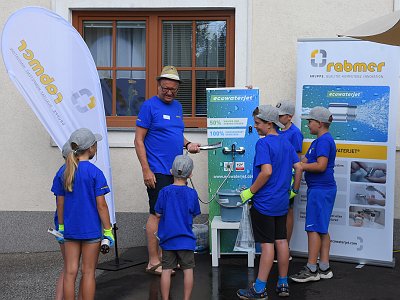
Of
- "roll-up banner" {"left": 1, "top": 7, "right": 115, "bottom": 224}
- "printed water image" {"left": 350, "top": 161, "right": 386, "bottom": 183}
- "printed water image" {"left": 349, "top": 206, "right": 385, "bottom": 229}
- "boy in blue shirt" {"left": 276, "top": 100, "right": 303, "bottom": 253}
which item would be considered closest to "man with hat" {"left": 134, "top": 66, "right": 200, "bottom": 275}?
"roll-up banner" {"left": 1, "top": 7, "right": 115, "bottom": 224}

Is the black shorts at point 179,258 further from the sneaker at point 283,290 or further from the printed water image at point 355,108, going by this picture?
the printed water image at point 355,108

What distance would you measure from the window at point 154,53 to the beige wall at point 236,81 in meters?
0.28

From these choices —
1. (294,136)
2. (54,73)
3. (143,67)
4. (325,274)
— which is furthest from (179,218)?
(143,67)

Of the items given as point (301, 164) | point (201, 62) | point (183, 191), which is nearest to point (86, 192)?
point (183, 191)

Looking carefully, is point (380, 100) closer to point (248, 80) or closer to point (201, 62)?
point (248, 80)

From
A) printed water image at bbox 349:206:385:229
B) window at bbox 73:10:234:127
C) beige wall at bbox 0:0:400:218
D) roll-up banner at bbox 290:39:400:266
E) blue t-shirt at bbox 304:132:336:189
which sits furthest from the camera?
window at bbox 73:10:234:127

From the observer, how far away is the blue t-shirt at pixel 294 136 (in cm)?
714

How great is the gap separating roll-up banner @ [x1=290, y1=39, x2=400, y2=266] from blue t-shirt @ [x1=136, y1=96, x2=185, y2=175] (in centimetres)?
155

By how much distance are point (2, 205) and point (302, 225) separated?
12.0ft

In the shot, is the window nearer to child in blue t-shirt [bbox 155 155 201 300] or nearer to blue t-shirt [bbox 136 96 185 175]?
blue t-shirt [bbox 136 96 185 175]

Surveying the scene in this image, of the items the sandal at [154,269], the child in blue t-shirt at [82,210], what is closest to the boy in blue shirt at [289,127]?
the sandal at [154,269]

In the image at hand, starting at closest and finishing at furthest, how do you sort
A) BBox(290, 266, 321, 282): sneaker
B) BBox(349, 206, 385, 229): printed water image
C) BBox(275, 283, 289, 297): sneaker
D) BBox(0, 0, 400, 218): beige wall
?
1. BBox(275, 283, 289, 297): sneaker
2. BBox(290, 266, 321, 282): sneaker
3. BBox(349, 206, 385, 229): printed water image
4. BBox(0, 0, 400, 218): beige wall

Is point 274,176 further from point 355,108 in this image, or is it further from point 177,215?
point 355,108

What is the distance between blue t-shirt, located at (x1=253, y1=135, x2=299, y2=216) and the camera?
5.84m
